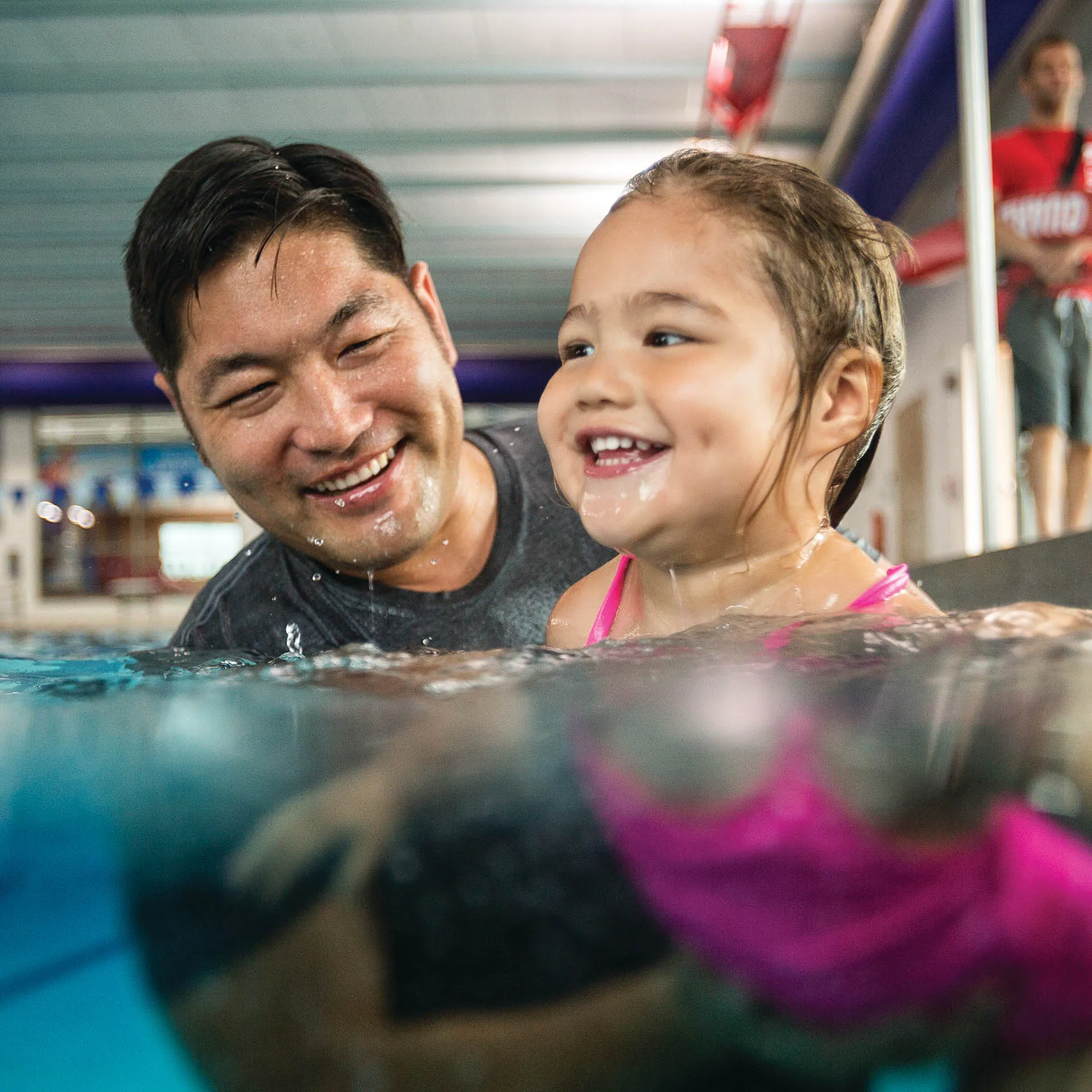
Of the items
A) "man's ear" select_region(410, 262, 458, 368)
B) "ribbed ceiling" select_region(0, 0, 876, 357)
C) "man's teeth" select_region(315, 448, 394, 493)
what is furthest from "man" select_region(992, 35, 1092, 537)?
"man's teeth" select_region(315, 448, 394, 493)

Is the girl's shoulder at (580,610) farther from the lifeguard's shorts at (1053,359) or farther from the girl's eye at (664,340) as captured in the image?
the lifeguard's shorts at (1053,359)

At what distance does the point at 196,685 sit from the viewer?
86 centimetres

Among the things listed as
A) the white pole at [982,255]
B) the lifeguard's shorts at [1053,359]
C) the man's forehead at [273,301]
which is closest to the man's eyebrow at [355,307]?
the man's forehead at [273,301]

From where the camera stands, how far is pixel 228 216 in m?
1.91

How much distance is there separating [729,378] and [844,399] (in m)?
0.23

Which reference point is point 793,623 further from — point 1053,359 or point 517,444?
point 1053,359

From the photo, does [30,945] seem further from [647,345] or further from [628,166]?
[628,166]

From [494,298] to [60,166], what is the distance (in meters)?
5.50

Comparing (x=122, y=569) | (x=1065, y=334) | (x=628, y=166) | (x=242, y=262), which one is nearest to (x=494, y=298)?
(x=628, y=166)

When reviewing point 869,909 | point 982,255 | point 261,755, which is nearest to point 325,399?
point 261,755

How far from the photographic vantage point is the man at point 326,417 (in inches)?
75.7

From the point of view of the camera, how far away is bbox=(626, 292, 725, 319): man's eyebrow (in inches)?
55.1

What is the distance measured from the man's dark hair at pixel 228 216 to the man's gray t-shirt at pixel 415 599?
0.47 m

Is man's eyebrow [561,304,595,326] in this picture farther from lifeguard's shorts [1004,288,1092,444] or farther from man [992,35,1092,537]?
lifeguard's shorts [1004,288,1092,444]
